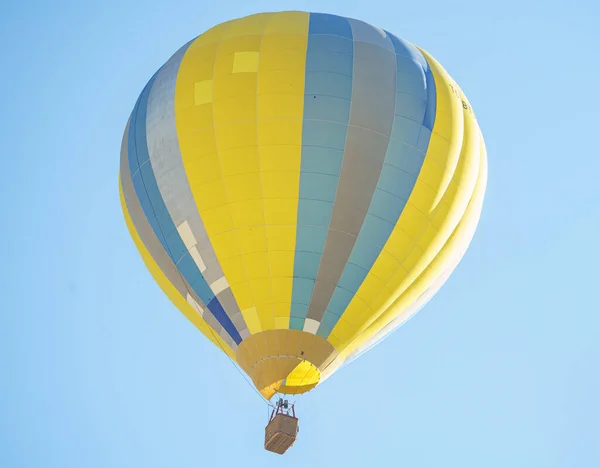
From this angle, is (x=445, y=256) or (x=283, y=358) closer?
(x=283, y=358)

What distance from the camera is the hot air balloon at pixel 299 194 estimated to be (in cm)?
2009

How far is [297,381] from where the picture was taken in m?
20.3

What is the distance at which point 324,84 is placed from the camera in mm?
20641

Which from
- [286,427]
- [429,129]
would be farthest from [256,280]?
[429,129]

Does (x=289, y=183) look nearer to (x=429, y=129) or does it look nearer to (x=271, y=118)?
(x=271, y=118)

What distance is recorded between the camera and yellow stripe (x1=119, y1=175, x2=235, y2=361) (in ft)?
68.7

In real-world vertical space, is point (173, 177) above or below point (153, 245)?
above

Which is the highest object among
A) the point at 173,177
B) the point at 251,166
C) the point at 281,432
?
the point at 173,177

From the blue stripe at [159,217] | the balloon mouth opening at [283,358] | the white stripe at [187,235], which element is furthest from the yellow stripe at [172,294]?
the white stripe at [187,235]

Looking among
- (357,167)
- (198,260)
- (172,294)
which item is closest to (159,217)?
(198,260)

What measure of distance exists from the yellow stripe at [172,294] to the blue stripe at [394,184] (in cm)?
176

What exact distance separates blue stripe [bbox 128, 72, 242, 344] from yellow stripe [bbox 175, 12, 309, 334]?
1.62 ft

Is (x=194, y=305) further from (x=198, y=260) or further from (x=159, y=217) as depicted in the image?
(x=159, y=217)

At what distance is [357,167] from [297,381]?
129 inches
